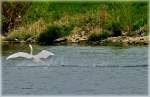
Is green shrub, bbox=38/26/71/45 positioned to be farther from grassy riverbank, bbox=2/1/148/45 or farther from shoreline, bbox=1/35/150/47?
shoreline, bbox=1/35/150/47

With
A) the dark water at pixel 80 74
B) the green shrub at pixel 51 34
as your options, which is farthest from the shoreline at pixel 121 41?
the dark water at pixel 80 74

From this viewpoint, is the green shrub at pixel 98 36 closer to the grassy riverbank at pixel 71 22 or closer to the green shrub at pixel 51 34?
the grassy riverbank at pixel 71 22

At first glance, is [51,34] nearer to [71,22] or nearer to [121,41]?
[71,22]

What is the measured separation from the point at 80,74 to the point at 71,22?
767 centimetres

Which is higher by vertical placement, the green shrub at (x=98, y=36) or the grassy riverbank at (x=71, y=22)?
the grassy riverbank at (x=71, y=22)

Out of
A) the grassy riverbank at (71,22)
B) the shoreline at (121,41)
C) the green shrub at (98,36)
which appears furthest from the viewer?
the grassy riverbank at (71,22)

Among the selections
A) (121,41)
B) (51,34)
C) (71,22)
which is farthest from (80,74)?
(71,22)

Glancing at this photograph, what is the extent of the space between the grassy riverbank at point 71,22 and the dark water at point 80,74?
11.3 ft

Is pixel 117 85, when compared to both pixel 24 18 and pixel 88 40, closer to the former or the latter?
pixel 88 40

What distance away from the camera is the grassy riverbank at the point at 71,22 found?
55.9 ft

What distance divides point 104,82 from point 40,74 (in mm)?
1390

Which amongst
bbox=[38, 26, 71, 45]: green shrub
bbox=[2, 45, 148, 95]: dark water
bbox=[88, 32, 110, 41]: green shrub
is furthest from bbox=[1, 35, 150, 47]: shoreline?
bbox=[2, 45, 148, 95]: dark water

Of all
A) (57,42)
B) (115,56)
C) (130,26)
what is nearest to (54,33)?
(57,42)

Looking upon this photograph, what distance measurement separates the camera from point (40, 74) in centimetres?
1057
